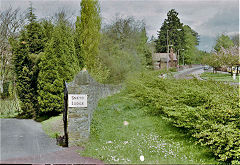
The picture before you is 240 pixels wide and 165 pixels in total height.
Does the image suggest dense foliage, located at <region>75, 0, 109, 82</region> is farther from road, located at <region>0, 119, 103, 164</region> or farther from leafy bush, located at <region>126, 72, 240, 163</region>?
road, located at <region>0, 119, 103, 164</region>

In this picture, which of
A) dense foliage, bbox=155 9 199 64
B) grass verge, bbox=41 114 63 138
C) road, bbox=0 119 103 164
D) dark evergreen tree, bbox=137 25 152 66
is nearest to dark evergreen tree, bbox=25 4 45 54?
grass verge, bbox=41 114 63 138

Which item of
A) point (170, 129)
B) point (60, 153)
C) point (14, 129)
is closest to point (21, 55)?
point (14, 129)

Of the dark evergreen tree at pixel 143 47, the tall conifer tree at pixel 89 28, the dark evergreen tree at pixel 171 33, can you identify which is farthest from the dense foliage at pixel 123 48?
the dark evergreen tree at pixel 171 33

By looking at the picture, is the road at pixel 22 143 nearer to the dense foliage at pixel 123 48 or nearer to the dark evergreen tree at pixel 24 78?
the dark evergreen tree at pixel 24 78

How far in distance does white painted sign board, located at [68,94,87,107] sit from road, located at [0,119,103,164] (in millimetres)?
1179

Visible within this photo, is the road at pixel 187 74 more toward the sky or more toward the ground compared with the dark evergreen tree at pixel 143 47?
more toward the ground

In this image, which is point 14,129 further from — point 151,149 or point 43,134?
point 151,149

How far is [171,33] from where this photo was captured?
54906mm

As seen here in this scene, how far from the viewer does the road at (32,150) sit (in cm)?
526

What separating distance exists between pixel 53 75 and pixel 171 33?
1881 inches

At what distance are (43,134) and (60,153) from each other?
7.29 feet

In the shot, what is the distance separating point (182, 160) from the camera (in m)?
5.22

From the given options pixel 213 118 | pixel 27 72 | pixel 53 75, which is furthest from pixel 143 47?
pixel 213 118

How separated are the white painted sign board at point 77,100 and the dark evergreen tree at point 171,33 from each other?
47.7 m
